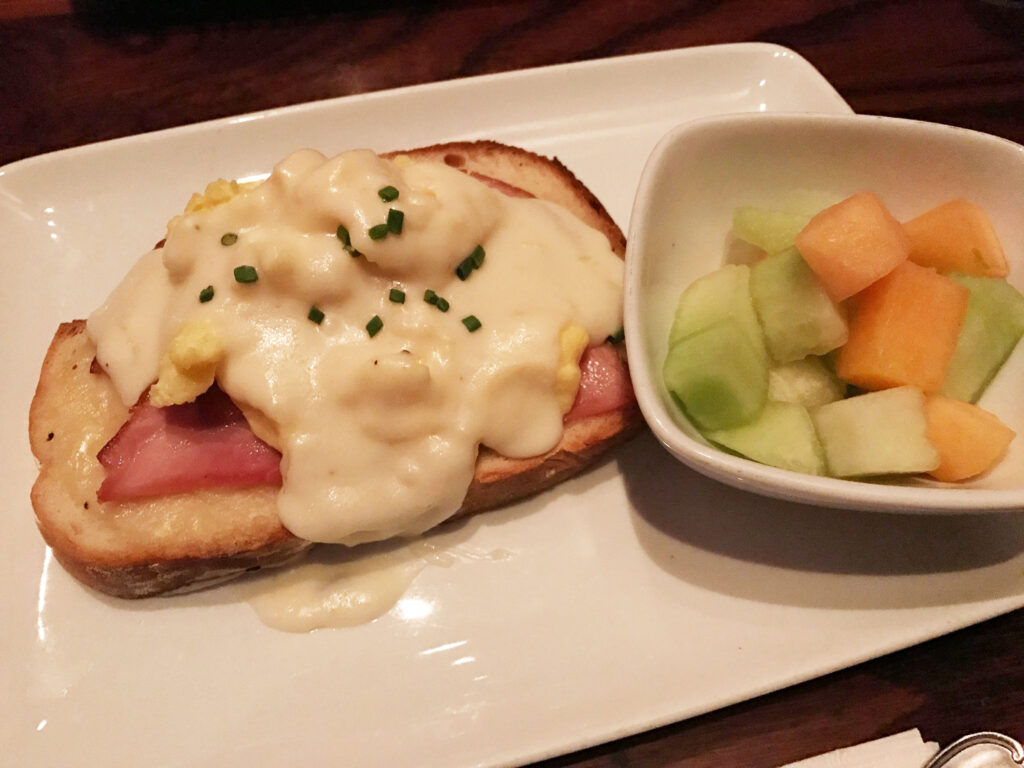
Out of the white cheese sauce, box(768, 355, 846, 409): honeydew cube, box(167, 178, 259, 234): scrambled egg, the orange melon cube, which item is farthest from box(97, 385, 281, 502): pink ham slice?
the orange melon cube

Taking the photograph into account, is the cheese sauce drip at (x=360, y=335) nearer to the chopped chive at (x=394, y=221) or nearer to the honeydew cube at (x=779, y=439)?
the chopped chive at (x=394, y=221)

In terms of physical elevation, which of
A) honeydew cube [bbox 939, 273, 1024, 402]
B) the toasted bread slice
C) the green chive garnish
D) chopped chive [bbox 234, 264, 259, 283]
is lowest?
the toasted bread slice

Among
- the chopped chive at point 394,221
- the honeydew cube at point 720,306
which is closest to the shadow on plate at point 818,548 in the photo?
the honeydew cube at point 720,306

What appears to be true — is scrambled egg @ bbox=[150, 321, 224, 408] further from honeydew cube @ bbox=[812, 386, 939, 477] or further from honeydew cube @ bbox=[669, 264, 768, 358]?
honeydew cube @ bbox=[812, 386, 939, 477]

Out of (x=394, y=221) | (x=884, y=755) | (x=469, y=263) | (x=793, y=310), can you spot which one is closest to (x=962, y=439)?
(x=793, y=310)

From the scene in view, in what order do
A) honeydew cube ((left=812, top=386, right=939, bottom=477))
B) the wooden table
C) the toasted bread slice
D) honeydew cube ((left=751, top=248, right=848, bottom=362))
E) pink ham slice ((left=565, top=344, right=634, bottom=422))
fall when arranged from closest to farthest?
honeydew cube ((left=812, top=386, right=939, bottom=477)), honeydew cube ((left=751, top=248, right=848, bottom=362)), the toasted bread slice, pink ham slice ((left=565, top=344, right=634, bottom=422)), the wooden table

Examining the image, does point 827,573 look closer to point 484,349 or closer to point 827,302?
point 827,302
